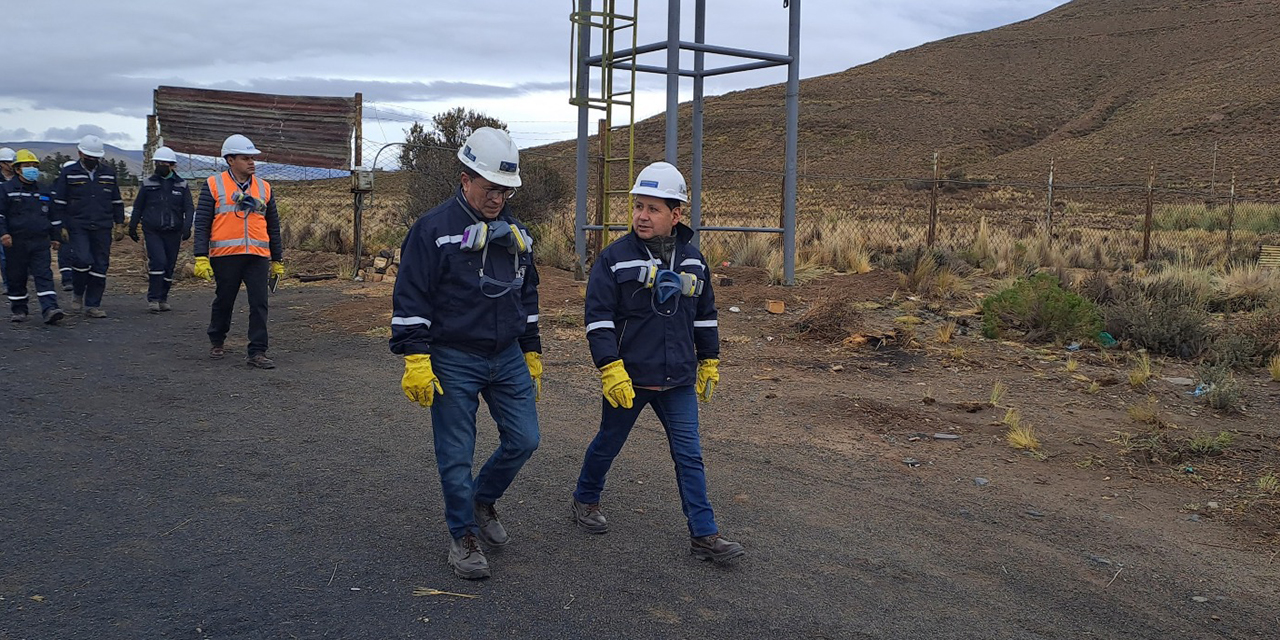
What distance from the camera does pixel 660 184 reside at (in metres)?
4.95

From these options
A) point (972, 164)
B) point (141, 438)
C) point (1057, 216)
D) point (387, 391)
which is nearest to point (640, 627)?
point (141, 438)

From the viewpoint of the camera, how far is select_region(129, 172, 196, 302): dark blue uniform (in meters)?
12.4

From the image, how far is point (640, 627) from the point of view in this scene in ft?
13.8

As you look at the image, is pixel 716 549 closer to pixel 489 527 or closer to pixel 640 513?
pixel 640 513

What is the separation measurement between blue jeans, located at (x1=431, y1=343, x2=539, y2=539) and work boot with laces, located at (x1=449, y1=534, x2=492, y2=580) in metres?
0.04

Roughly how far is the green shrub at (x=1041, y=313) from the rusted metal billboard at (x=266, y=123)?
32.9ft

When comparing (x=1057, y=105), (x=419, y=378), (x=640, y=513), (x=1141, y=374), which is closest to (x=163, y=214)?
(x=640, y=513)

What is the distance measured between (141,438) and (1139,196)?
155ft

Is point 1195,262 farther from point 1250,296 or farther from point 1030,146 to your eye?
point 1030,146

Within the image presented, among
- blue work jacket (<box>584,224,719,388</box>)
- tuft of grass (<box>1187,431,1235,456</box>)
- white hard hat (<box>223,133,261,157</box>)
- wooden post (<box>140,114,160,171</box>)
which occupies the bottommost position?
tuft of grass (<box>1187,431,1235,456</box>)

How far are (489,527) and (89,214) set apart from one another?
9.18 metres

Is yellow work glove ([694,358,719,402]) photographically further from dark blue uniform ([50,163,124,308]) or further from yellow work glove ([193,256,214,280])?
dark blue uniform ([50,163,124,308])

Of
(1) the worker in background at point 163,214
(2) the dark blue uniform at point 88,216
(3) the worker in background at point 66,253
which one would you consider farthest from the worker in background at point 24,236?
(1) the worker in background at point 163,214

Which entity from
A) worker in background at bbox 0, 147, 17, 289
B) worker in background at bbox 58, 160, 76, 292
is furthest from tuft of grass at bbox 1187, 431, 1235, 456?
worker in background at bbox 0, 147, 17, 289
